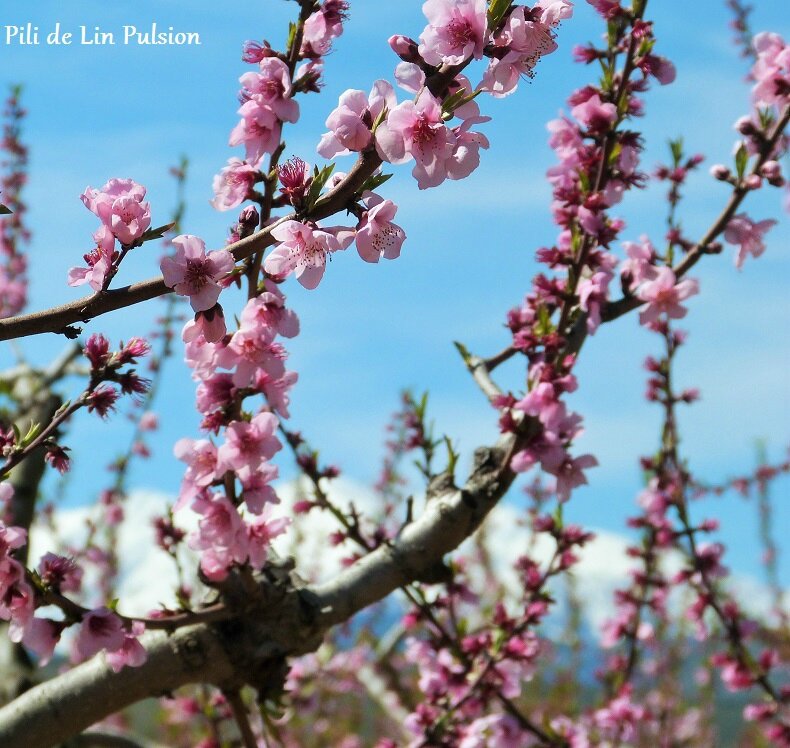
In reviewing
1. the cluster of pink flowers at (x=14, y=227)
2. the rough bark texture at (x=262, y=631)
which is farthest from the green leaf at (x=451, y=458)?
the cluster of pink flowers at (x=14, y=227)

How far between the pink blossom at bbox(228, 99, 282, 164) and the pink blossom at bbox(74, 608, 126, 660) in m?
1.12

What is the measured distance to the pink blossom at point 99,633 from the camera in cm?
212

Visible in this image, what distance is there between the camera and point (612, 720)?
172 inches

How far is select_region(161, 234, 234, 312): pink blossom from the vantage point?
1.53 meters

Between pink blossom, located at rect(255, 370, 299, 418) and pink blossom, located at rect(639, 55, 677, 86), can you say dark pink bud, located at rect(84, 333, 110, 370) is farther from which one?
pink blossom, located at rect(639, 55, 677, 86)

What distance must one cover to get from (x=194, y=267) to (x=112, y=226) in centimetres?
18

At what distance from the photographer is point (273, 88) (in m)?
2.12

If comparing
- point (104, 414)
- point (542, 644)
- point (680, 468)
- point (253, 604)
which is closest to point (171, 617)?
point (253, 604)

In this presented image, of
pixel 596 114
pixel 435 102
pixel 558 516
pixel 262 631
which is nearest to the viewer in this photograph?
pixel 435 102

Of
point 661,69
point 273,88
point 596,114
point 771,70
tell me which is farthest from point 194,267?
point 771,70

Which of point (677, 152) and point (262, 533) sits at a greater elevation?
point (677, 152)

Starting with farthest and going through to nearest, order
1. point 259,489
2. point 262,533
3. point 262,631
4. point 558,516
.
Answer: point 558,516, point 262,631, point 262,533, point 259,489

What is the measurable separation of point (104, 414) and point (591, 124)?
1755 mm

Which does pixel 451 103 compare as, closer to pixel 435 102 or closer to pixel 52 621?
pixel 435 102
